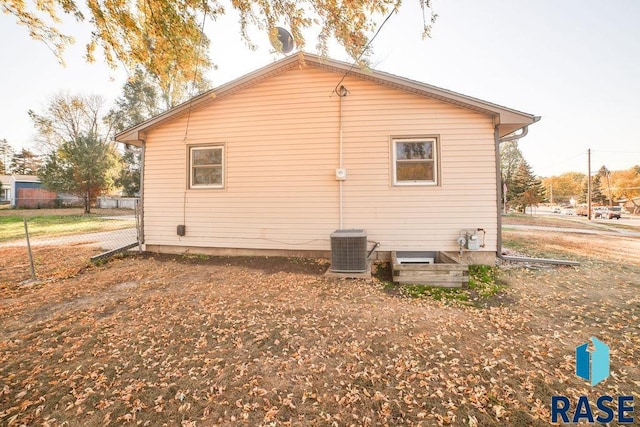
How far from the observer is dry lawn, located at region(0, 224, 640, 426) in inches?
88.0

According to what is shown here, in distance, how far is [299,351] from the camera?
10.1 feet

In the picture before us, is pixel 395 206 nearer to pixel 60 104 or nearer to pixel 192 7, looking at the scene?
pixel 192 7

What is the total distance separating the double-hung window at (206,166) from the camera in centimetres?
754

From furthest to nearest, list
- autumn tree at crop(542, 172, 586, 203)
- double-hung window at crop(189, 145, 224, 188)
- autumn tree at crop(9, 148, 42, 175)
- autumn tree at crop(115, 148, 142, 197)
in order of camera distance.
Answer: autumn tree at crop(542, 172, 586, 203), autumn tree at crop(9, 148, 42, 175), autumn tree at crop(115, 148, 142, 197), double-hung window at crop(189, 145, 224, 188)

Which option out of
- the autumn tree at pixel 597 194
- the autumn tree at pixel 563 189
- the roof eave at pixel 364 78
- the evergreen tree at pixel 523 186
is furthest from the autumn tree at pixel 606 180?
the roof eave at pixel 364 78

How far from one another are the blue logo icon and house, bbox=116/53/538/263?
3353 millimetres

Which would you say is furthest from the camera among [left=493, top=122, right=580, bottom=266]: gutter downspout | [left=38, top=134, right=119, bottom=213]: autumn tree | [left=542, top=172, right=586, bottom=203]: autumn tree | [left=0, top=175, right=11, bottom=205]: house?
[left=542, top=172, right=586, bottom=203]: autumn tree

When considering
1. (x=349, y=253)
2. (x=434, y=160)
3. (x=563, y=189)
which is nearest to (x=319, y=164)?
(x=349, y=253)

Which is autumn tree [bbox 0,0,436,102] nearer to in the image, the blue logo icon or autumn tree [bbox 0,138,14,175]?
the blue logo icon

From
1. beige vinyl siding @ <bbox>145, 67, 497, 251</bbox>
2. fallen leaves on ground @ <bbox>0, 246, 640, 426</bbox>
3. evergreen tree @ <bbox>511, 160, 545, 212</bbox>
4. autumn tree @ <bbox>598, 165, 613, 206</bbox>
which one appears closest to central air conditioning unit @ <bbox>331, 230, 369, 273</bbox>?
fallen leaves on ground @ <bbox>0, 246, 640, 426</bbox>

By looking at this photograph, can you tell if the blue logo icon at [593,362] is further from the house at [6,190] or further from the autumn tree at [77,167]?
the house at [6,190]

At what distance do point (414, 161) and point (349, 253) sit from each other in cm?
302

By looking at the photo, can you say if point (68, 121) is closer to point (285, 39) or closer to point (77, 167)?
point (77, 167)

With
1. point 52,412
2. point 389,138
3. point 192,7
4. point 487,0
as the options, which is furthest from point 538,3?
point 52,412
